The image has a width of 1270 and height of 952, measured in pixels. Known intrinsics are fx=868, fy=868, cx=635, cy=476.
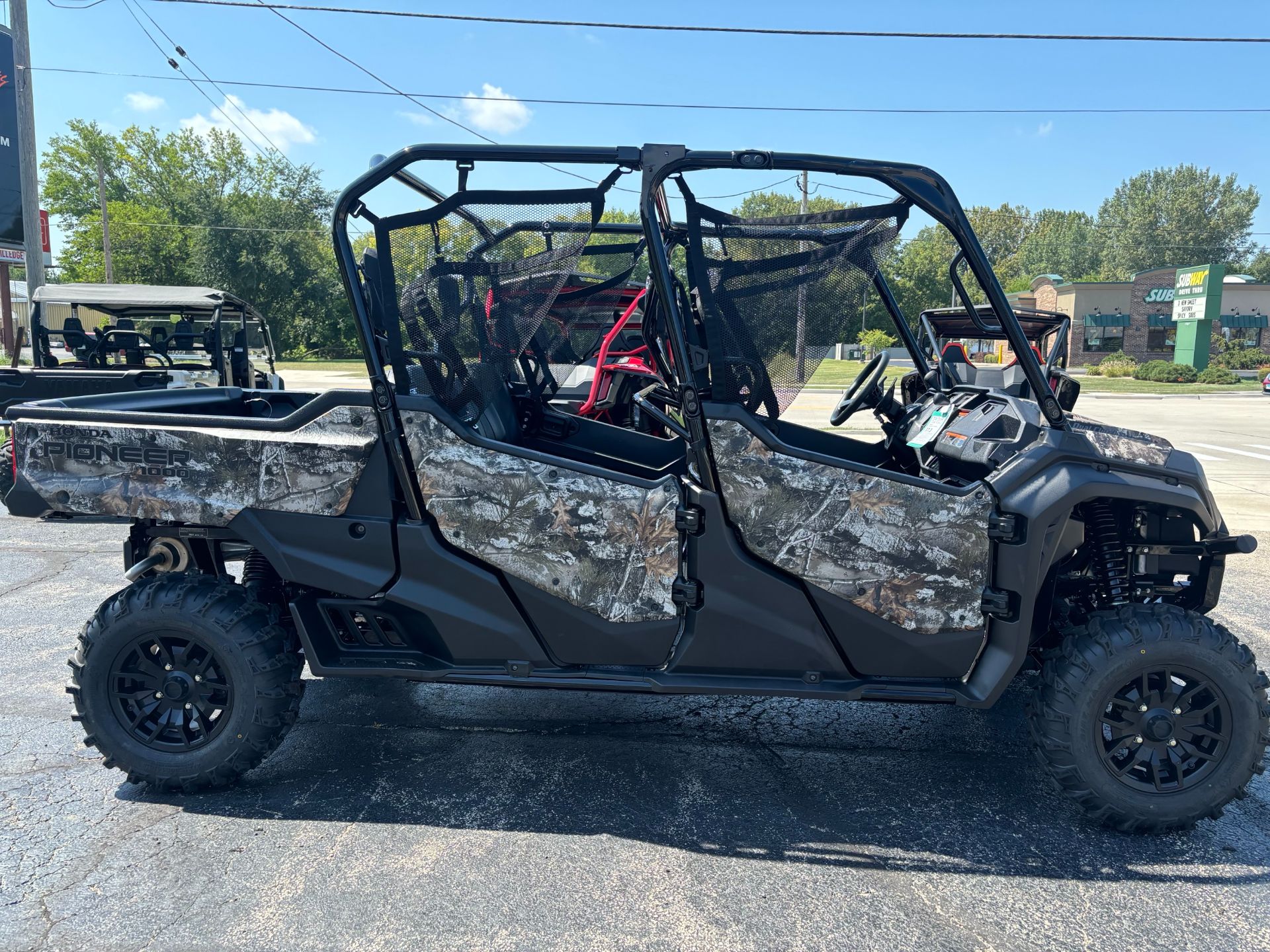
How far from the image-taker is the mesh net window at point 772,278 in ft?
9.75

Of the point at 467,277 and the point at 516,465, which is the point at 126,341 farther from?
the point at 516,465

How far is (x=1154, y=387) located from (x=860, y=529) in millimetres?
34238

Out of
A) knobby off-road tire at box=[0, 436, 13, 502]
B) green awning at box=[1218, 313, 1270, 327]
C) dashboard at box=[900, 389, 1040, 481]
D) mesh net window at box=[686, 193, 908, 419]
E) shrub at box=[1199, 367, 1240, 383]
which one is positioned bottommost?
knobby off-road tire at box=[0, 436, 13, 502]

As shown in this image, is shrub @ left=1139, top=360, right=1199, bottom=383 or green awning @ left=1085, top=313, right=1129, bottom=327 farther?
green awning @ left=1085, top=313, right=1129, bottom=327

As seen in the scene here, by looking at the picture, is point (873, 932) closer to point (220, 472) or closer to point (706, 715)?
point (706, 715)

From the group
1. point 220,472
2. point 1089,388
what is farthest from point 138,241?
point 220,472

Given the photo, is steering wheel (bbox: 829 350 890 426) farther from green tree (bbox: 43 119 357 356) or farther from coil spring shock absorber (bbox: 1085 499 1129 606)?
green tree (bbox: 43 119 357 356)

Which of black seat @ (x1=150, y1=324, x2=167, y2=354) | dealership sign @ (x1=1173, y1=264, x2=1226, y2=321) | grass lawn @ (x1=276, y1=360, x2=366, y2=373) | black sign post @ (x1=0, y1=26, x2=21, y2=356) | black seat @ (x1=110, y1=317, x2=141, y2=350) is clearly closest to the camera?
black seat @ (x1=110, y1=317, x2=141, y2=350)

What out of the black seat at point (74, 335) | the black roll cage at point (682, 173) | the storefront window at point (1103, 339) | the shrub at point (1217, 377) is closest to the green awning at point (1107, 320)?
the storefront window at point (1103, 339)

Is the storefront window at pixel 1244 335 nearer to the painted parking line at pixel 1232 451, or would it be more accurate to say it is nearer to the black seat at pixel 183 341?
the painted parking line at pixel 1232 451

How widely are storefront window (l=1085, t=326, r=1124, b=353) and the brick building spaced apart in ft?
0.12

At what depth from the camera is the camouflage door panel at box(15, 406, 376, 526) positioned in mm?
3064

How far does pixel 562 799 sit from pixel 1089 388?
32.7m

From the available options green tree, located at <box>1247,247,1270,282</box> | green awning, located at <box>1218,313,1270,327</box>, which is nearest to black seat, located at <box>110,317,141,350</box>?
green awning, located at <box>1218,313,1270,327</box>
